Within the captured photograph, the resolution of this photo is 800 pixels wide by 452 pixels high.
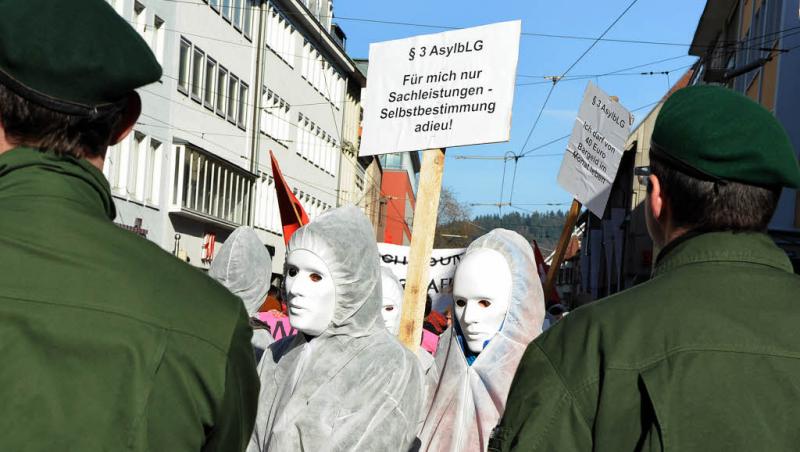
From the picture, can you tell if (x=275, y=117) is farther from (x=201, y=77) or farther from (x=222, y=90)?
(x=201, y=77)

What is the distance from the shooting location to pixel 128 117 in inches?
84.7

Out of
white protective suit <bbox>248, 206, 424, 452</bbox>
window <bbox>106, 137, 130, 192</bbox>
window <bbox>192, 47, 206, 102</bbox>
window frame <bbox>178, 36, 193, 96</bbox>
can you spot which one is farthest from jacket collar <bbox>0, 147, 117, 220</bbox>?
window <bbox>192, 47, 206, 102</bbox>

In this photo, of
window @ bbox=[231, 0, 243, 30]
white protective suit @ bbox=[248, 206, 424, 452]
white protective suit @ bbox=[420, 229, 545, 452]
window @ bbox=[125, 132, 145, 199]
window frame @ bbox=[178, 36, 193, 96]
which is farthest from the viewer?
window @ bbox=[231, 0, 243, 30]

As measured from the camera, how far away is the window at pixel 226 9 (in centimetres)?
3488

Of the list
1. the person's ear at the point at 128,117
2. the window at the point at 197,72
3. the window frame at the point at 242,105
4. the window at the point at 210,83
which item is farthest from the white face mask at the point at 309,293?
the window frame at the point at 242,105

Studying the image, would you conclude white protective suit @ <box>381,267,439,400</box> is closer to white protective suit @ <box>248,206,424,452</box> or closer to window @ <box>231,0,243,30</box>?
white protective suit @ <box>248,206,424,452</box>

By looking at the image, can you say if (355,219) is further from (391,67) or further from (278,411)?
(391,67)

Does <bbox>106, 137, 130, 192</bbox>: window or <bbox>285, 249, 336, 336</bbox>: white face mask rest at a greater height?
<bbox>106, 137, 130, 192</bbox>: window

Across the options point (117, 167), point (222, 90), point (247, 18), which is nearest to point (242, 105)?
point (222, 90)

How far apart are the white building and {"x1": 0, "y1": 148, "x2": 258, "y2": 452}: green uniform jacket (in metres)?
22.8

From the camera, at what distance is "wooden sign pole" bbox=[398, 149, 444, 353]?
272 inches

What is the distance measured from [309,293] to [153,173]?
1017 inches

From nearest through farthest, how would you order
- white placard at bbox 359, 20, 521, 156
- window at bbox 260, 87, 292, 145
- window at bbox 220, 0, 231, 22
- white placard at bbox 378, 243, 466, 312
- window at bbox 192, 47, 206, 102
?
white placard at bbox 359, 20, 521, 156 → white placard at bbox 378, 243, 466, 312 → window at bbox 192, 47, 206, 102 → window at bbox 220, 0, 231, 22 → window at bbox 260, 87, 292, 145

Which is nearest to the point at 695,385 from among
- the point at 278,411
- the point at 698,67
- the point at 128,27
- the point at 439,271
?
the point at 128,27
